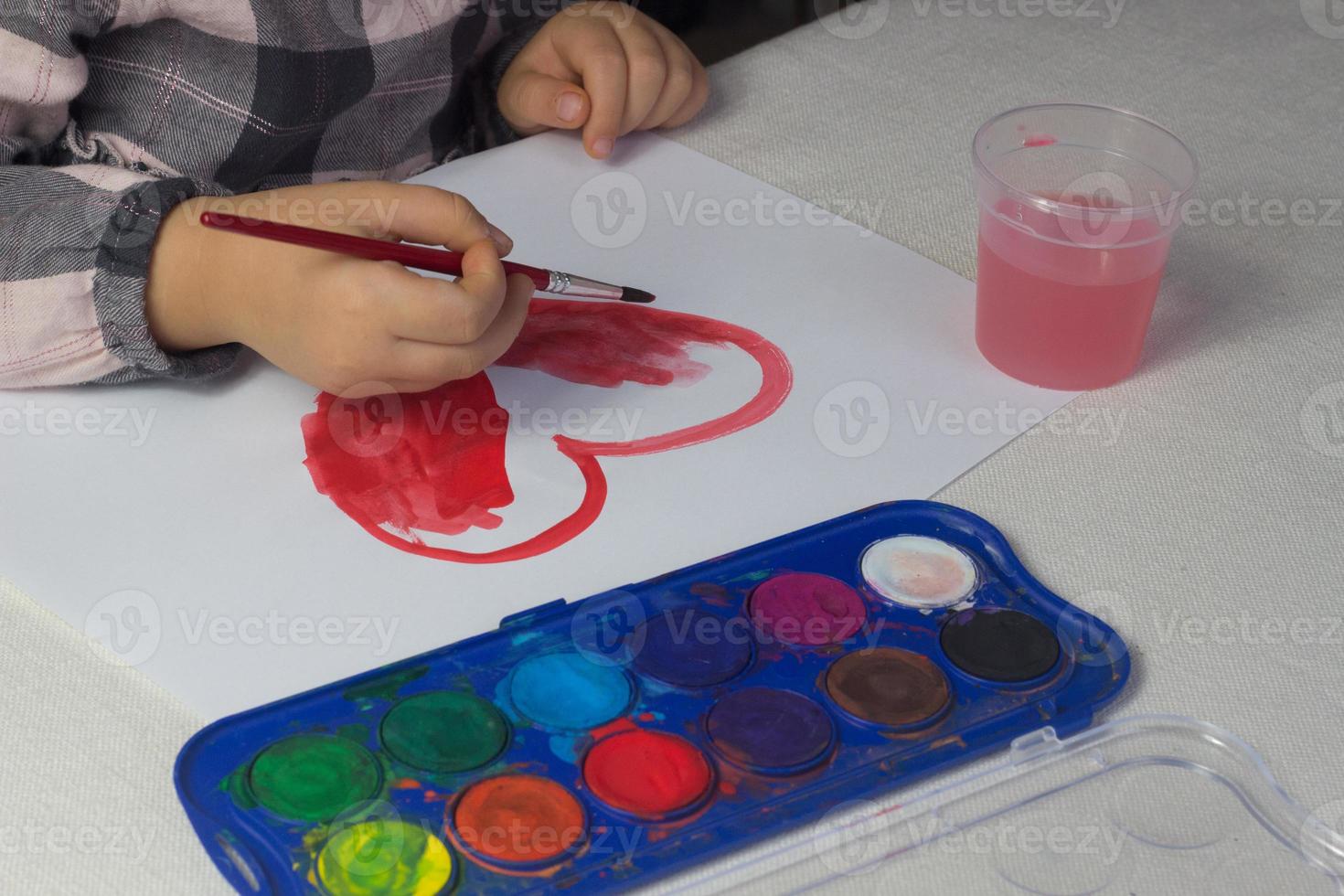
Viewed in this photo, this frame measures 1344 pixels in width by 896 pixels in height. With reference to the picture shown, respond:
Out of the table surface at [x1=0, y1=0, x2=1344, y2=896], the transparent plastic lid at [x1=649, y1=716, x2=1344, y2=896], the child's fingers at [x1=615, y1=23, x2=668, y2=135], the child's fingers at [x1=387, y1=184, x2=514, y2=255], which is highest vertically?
the child's fingers at [x1=387, y1=184, x2=514, y2=255]

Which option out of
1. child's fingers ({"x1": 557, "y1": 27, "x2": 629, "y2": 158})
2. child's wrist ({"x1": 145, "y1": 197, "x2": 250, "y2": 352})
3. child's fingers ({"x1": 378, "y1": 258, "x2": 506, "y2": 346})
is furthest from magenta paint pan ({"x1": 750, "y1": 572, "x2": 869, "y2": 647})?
child's fingers ({"x1": 557, "y1": 27, "x2": 629, "y2": 158})

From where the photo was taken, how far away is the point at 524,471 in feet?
Result: 2.14

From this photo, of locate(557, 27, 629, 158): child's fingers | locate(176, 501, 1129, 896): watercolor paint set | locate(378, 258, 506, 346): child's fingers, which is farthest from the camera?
locate(557, 27, 629, 158): child's fingers

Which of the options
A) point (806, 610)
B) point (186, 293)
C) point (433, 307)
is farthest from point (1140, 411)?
point (186, 293)

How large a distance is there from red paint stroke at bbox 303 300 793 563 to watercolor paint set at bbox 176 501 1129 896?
0.28 feet

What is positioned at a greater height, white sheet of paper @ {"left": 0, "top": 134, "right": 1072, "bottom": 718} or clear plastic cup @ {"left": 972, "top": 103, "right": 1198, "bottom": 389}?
clear plastic cup @ {"left": 972, "top": 103, "right": 1198, "bottom": 389}

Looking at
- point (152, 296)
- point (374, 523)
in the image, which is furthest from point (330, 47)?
point (374, 523)

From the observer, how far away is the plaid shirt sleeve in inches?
26.9

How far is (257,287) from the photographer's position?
0.66 m

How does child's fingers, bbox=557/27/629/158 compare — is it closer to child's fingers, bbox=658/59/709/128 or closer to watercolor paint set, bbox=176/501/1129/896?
child's fingers, bbox=658/59/709/128

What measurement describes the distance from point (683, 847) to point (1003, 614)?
17 centimetres

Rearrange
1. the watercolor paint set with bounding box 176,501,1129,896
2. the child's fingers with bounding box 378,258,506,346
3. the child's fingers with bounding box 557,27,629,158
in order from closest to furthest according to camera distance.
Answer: the watercolor paint set with bounding box 176,501,1129,896, the child's fingers with bounding box 378,258,506,346, the child's fingers with bounding box 557,27,629,158

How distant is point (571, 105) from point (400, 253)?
11.8 inches

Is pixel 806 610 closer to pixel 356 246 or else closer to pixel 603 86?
pixel 356 246
